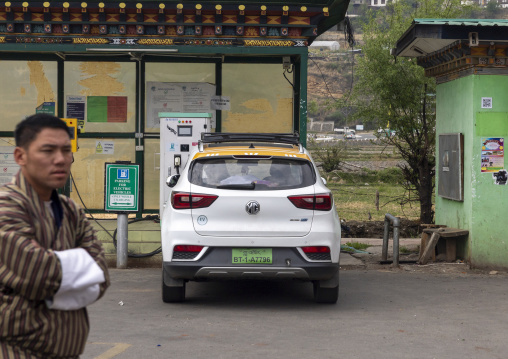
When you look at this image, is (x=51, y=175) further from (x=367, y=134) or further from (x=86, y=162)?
(x=367, y=134)

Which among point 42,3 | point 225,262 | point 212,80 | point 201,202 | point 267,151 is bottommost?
point 225,262

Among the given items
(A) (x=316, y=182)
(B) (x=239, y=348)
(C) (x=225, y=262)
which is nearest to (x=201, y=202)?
(C) (x=225, y=262)

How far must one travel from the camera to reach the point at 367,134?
119375 millimetres

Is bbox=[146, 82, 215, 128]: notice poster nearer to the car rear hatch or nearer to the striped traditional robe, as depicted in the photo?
the car rear hatch

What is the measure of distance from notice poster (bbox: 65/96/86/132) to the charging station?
2.78 m

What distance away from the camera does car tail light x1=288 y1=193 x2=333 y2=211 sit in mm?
8578

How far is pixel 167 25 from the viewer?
12.8 metres

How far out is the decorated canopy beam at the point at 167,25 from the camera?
41.6 ft

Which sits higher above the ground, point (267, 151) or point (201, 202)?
point (267, 151)

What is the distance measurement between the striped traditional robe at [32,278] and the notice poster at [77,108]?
11221 mm

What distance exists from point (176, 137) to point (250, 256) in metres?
4.05

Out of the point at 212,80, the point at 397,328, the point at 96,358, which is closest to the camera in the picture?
the point at 96,358

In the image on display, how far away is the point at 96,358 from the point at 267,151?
10.8 feet

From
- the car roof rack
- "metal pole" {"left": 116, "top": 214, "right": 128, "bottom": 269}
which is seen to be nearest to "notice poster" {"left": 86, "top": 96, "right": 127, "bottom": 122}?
"metal pole" {"left": 116, "top": 214, "right": 128, "bottom": 269}
